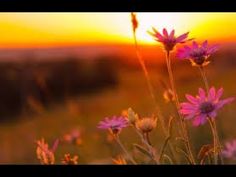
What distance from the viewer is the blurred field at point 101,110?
4.21 ft

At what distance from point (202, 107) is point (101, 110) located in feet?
1.44

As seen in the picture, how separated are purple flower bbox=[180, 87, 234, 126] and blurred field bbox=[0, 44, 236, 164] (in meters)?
0.20

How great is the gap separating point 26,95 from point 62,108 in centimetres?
12

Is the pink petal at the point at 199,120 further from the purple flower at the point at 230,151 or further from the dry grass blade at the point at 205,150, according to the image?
the purple flower at the point at 230,151

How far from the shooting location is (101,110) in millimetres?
A: 1367

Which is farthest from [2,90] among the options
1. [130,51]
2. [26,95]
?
[130,51]

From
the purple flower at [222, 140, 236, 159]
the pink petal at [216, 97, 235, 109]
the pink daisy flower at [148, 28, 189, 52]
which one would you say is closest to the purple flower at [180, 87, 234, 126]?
the pink petal at [216, 97, 235, 109]

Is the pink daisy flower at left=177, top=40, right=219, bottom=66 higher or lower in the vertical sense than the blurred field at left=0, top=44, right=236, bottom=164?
higher

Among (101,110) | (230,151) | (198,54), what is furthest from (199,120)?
(101,110)

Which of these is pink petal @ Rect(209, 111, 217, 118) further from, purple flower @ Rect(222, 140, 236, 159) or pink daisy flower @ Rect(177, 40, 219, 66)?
Result: purple flower @ Rect(222, 140, 236, 159)

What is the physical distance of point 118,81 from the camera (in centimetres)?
137

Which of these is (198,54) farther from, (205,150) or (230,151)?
(230,151)

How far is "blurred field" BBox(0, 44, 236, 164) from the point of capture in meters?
1.28
